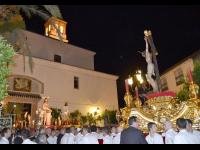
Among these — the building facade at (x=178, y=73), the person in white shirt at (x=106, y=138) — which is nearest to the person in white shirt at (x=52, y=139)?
the person in white shirt at (x=106, y=138)

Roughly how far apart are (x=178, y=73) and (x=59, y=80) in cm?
1472

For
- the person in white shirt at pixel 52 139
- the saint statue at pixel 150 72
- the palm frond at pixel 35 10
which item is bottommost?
the person in white shirt at pixel 52 139

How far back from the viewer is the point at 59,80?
26703mm

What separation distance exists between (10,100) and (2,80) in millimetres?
14530

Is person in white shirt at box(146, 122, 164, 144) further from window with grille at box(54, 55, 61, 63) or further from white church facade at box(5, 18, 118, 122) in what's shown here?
window with grille at box(54, 55, 61, 63)

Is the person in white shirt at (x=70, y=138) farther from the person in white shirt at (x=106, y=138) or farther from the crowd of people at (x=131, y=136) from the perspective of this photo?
the person in white shirt at (x=106, y=138)

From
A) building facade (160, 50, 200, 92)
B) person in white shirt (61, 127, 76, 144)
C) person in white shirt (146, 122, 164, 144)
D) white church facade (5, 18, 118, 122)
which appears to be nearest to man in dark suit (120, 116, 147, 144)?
person in white shirt (146, 122, 164, 144)

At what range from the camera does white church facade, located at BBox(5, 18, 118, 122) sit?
23578 millimetres

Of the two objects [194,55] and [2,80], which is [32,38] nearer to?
[194,55]

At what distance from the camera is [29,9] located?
29.6 feet

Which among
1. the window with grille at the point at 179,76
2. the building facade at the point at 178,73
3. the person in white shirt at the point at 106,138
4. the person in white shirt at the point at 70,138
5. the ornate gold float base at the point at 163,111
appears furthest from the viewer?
the window with grille at the point at 179,76

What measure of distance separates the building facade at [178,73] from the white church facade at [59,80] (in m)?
7.28

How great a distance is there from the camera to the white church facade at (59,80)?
23.6 meters
